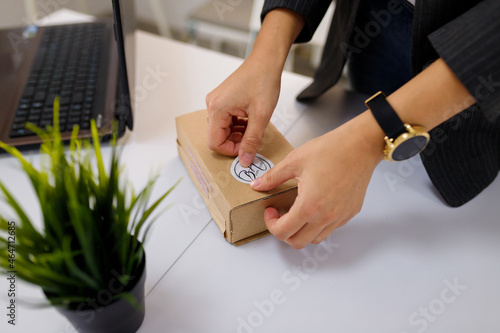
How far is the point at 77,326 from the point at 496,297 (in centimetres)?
58

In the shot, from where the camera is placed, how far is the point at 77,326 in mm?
394

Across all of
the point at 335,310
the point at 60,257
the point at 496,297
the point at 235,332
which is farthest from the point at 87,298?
the point at 496,297

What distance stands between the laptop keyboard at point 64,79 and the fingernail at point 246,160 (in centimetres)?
32

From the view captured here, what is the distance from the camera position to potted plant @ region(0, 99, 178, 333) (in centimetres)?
32

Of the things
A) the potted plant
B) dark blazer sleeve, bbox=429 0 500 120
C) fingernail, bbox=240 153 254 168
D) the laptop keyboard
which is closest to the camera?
the potted plant

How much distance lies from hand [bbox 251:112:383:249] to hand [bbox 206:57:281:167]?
0.09 m

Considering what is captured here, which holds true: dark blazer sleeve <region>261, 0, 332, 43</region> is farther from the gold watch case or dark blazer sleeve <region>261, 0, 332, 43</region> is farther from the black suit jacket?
the gold watch case

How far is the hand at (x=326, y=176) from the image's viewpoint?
491mm

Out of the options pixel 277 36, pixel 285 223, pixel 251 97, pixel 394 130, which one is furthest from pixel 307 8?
pixel 285 223

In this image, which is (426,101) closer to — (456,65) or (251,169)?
(456,65)

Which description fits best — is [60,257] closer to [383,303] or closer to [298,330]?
[298,330]

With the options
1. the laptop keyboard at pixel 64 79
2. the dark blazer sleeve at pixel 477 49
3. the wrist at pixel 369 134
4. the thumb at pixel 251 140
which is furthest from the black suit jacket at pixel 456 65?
the laptop keyboard at pixel 64 79

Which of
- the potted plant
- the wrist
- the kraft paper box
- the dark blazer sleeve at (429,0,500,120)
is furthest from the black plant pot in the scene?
the dark blazer sleeve at (429,0,500,120)

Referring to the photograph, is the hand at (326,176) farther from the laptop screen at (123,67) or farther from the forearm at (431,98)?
the laptop screen at (123,67)
